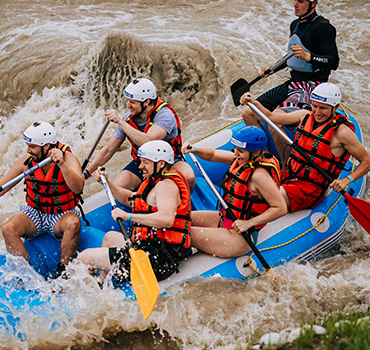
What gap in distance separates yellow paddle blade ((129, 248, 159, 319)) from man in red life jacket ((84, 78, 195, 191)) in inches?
44.6

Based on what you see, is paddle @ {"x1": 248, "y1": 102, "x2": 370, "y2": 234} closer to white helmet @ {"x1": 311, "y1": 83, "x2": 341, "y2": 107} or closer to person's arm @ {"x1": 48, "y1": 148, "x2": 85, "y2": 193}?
white helmet @ {"x1": 311, "y1": 83, "x2": 341, "y2": 107}

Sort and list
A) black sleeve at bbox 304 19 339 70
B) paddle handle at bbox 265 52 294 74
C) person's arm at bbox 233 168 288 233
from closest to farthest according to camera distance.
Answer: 1. person's arm at bbox 233 168 288 233
2. black sleeve at bbox 304 19 339 70
3. paddle handle at bbox 265 52 294 74

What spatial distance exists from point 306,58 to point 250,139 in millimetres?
Answer: 1460

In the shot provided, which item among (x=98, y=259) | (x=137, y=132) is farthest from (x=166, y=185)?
(x=137, y=132)

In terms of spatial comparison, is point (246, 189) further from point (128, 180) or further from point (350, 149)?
point (128, 180)

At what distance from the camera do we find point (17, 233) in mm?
3920

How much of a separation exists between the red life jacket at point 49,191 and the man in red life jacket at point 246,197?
42.9 inches

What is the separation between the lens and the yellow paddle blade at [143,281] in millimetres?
3260

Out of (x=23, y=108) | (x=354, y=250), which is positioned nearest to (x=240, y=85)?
(x=354, y=250)

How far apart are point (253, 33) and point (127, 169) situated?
631cm

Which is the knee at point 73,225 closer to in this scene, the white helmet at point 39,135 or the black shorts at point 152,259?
the black shorts at point 152,259

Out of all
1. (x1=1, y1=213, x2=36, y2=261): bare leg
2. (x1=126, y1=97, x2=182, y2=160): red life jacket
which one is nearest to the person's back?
(x1=126, y1=97, x2=182, y2=160): red life jacket

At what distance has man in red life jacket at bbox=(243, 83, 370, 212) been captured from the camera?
405 centimetres

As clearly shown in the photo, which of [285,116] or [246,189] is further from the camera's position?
[285,116]
